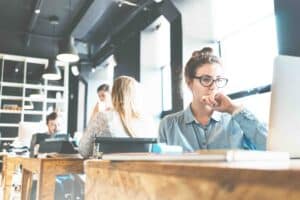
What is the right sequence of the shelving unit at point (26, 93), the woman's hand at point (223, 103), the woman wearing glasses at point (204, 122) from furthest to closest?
the shelving unit at point (26, 93) → the woman wearing glasses at point (204, 122) → the woman's hand at point (223, 103)

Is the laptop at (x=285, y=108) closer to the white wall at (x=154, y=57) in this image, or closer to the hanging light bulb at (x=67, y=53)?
the white wall at (x=154, y=57)

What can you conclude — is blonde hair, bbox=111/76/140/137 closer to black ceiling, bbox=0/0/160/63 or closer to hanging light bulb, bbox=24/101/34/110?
black ceiling, bbox=0/0/160/63

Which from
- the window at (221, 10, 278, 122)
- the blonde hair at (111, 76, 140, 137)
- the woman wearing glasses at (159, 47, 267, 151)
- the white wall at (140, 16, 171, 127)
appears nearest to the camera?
the woman wearing glasses at (159, 47, 267, 151)

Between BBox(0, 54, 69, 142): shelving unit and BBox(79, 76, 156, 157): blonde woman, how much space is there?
5770 millimetres

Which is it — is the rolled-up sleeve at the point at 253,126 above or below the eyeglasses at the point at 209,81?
below

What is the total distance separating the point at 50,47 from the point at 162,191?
759 centimetres

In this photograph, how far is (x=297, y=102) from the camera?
821mm

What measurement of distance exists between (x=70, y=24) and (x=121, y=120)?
500cm

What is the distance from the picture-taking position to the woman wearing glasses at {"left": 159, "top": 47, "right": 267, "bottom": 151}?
140cm

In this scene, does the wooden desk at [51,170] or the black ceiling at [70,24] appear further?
the black ceiling at [70,24]

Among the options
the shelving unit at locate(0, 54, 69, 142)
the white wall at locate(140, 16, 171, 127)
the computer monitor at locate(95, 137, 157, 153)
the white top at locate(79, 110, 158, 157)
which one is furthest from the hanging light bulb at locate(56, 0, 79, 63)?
the computer monitor at locate(95, 137, 157, 153)

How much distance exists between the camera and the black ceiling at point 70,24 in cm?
552

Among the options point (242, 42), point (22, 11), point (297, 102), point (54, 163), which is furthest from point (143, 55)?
point (297, 102)

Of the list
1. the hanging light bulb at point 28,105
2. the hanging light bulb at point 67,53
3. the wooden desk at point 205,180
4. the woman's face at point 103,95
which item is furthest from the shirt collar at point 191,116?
the hanging light bulb at point 28,105
